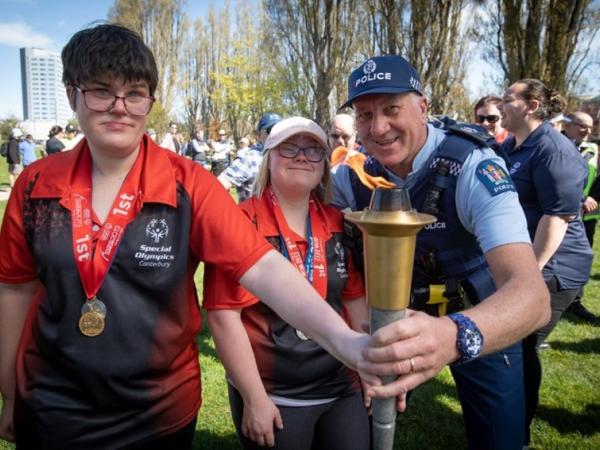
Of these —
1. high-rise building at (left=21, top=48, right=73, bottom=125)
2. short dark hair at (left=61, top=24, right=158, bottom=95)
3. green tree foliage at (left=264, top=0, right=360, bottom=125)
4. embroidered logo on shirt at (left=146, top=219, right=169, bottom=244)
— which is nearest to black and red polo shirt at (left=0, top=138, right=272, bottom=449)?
embroidered logo on shirt at (left=146, top=219, right=169, bottom=244)

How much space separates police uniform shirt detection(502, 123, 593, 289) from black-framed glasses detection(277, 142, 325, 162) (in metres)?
1.72

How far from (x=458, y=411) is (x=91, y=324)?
11.4 feet

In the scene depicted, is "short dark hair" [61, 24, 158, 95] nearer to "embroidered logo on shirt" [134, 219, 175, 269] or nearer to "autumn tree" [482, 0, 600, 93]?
"embroidered logo on shirt" [134, 219, 175, 269]

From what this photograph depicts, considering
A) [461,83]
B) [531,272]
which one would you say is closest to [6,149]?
[531,272]

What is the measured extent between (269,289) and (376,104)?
113 centimetres

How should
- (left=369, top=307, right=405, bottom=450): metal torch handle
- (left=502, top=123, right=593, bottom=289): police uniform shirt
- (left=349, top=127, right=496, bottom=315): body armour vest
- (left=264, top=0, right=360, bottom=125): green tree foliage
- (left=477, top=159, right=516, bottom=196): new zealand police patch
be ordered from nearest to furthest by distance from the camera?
(left=369, top=307, right=405, bottom=450): metal torch handle < (left=477, top=159, right=516, bottom=196): new zealand police patch < (left=349, top=127, right=496, bottom=315): body armour vest < (left=502, top=123, right=593, bottom=289): police uniform shirt < (left=264, top=0, right=360, bottom=125): green tree foliage

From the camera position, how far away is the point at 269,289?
1685mm

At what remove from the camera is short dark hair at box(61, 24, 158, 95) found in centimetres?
163

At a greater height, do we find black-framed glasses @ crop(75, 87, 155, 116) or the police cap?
the police cap

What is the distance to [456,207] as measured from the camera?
213 centimetres

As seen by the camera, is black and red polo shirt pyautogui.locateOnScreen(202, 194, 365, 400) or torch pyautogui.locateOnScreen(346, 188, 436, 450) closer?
torch pyautogui.locateOnScreen(346, 188, 436, 450)

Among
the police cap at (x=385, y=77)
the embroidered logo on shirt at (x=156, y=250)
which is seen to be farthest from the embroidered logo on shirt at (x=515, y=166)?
the embroidered logo on shirt at (x=156, y=250)

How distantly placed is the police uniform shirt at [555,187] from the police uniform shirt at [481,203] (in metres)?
1.25

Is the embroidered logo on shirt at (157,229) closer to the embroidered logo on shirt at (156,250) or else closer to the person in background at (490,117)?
the embroidered logo on shirt at (156,250)
